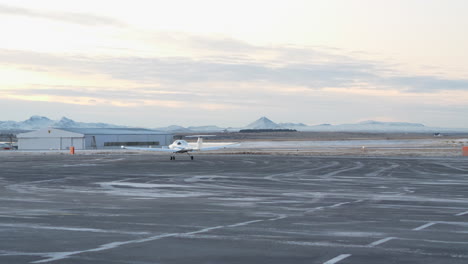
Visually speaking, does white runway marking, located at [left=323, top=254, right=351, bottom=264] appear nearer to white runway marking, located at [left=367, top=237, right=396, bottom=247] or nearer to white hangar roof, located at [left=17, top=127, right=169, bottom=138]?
white runway marking, located at [left=367, top=237, right=396, bottom=247]

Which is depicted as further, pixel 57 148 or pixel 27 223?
pixel 57 148

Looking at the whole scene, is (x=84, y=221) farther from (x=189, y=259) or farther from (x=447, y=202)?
(x=447, y=202)

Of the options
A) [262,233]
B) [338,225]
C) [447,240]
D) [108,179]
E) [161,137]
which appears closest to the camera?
[447,240]

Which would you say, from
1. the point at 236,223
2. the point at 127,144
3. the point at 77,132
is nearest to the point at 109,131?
the point at 127,144

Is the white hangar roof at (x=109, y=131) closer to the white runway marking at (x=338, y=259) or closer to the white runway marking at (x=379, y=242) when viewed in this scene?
the white runway marking at (x=379, y=242)

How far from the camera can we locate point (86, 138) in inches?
4227

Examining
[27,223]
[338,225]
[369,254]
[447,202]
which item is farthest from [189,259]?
[447,202]

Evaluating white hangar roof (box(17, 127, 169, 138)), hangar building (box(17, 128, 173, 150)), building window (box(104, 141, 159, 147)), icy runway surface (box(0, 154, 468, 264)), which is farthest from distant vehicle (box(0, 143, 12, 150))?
icy runway surface (box(0, 154, 468, 264))

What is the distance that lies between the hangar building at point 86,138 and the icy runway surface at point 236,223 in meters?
80.1

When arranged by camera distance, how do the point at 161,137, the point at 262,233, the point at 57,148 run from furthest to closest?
1. the point at 161,137
2. the point at 57,148
3. the point at 262,233

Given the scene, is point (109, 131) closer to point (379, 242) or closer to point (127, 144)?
point (127, 144)

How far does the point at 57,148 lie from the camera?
109312 millimetres

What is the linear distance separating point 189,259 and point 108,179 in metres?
24.3

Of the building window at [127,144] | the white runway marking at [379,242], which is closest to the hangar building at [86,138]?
the building window at [127,144]
